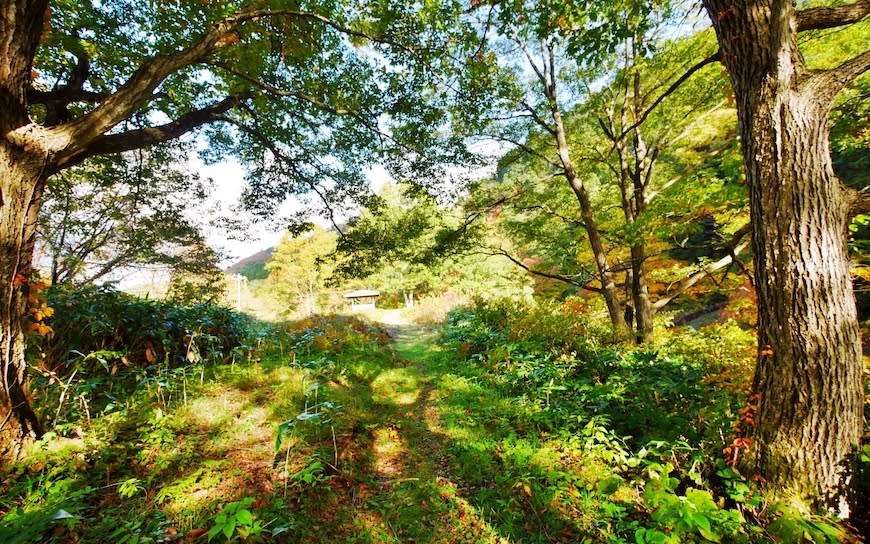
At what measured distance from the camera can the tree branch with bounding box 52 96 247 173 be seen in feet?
11.1

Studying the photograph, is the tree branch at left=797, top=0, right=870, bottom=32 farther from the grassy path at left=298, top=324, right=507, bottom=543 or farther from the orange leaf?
the orange leaf

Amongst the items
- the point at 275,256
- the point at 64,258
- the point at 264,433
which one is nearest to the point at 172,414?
the point at 264,433

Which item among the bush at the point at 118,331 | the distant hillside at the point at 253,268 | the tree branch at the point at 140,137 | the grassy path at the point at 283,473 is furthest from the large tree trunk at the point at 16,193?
the distant hillside at the point at 253,268

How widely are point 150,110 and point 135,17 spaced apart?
1.74 meters

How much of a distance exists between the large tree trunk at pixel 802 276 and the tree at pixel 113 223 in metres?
11.2

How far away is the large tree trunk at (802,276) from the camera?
2266mm

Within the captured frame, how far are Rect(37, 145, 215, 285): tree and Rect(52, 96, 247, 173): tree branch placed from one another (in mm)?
4053

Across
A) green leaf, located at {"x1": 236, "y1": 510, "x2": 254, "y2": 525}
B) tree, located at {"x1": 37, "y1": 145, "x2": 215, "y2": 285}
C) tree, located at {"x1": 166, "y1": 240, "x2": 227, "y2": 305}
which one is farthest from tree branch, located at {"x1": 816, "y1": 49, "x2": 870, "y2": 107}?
tree, located at {"x1": 166, "y1": 240, "x2": 227, "y2": 305}

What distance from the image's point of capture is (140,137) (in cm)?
452

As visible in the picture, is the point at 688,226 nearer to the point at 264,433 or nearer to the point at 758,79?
the point at 758,79

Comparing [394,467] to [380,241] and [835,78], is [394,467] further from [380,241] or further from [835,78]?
[380,241]

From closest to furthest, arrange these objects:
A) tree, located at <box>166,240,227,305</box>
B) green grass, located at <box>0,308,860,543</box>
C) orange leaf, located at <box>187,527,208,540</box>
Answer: orange leaf, located at <box>187,527,208,540</box>
green grass, located at <box>0,308,860,543</box>
tree, located at <box>166,240,227,305</box>

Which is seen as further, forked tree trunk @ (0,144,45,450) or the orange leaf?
forked tree trunk @ (0,144,45,450)

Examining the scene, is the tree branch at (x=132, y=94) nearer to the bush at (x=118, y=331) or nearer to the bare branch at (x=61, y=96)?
the bare branch at (x=61, y=96)
